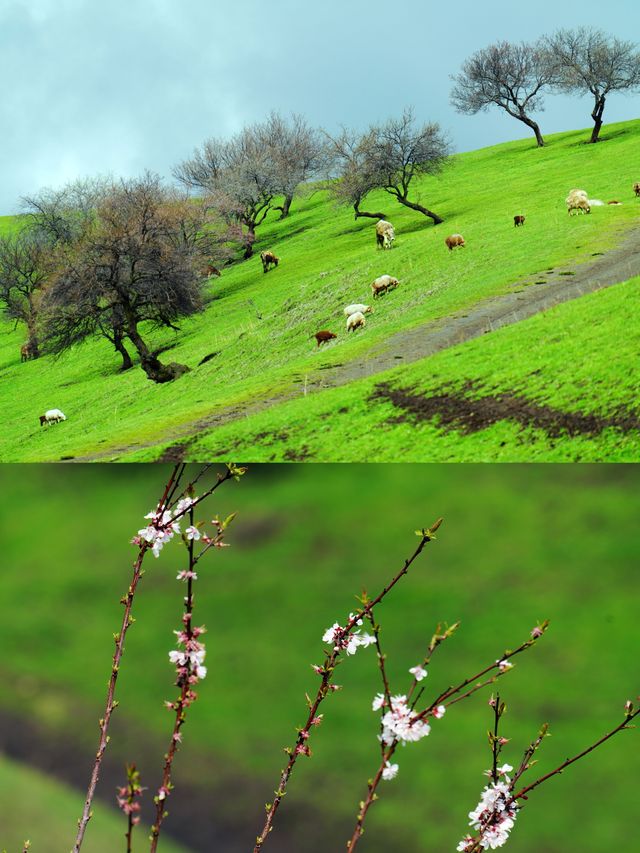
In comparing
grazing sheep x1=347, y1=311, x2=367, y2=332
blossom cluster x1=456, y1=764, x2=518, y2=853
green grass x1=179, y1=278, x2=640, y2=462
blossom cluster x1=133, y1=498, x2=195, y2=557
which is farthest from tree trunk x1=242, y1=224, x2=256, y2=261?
blossom cluster x1=456, y1=764, x2=518, y2=853

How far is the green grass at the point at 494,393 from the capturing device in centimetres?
1155

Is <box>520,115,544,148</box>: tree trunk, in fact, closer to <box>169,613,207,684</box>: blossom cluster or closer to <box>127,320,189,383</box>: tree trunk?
<box>127,320,189,383</box>: tree trunk

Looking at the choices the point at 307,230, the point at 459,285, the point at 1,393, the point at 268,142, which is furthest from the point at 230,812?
the point at 268,142

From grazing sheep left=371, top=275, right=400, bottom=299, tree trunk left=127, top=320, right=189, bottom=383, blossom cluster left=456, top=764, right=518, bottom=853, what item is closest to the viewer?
blossom cluster left=456, top=764, right=518, bottom=853

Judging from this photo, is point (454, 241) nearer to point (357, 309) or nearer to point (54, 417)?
point (357, 309)

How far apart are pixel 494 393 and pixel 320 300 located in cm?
1905

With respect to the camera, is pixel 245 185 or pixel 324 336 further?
pixel 245 185

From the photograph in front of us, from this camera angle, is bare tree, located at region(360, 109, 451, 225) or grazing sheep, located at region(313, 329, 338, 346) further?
bare tree, located at region(360, 109, 451, 225)

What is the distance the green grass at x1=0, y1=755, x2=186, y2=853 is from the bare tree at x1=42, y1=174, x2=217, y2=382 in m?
26.7

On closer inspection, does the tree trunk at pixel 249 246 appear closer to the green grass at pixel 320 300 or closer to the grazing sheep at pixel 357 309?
the green grass at pixel 320 300

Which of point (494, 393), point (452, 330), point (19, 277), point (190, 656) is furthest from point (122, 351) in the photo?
point (190, 656)

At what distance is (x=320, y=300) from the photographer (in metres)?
32.0

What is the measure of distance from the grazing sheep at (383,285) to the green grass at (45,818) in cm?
2708

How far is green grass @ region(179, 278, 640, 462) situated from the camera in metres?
11.5
